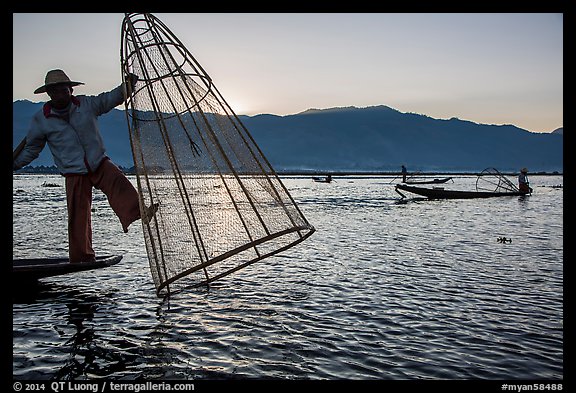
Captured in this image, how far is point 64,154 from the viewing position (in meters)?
7.57

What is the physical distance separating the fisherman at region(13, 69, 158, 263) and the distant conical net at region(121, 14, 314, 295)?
533 mm

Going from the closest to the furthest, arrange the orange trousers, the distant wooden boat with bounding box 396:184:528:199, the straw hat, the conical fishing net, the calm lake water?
1. the calm lake water
2. the straw hat
3. the orange trousers
4. the distant wooden boat with bounding box 396:184:528:199
5. the conical fishing net

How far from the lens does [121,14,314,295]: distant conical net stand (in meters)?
6.74

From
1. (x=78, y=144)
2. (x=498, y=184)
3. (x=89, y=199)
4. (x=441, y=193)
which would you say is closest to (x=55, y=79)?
(x=78, y=144)

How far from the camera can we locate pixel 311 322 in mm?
6914

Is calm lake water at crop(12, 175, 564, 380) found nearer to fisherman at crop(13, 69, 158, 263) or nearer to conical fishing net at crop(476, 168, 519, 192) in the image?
fisherman at crop(13, 69, 158, 263)

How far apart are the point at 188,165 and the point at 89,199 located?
6.19ft

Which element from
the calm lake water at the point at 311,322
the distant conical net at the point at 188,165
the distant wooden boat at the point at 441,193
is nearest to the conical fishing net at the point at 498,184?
the distant wooden boat at the point at 441,193

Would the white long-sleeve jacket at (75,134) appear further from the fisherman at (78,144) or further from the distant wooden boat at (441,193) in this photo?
the distant wooden boat at (441,193)

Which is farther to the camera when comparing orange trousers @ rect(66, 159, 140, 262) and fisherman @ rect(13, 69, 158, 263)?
orange trousers @ rect(66, 159, 140, 262)

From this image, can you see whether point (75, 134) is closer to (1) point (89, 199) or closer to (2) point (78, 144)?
(2) point (78, 144)

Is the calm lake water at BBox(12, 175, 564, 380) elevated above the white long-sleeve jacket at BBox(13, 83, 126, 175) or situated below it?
below

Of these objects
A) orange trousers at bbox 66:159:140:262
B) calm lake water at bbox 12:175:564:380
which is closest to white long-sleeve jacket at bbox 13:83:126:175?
orange trousers at bbox 66:159:140:262
